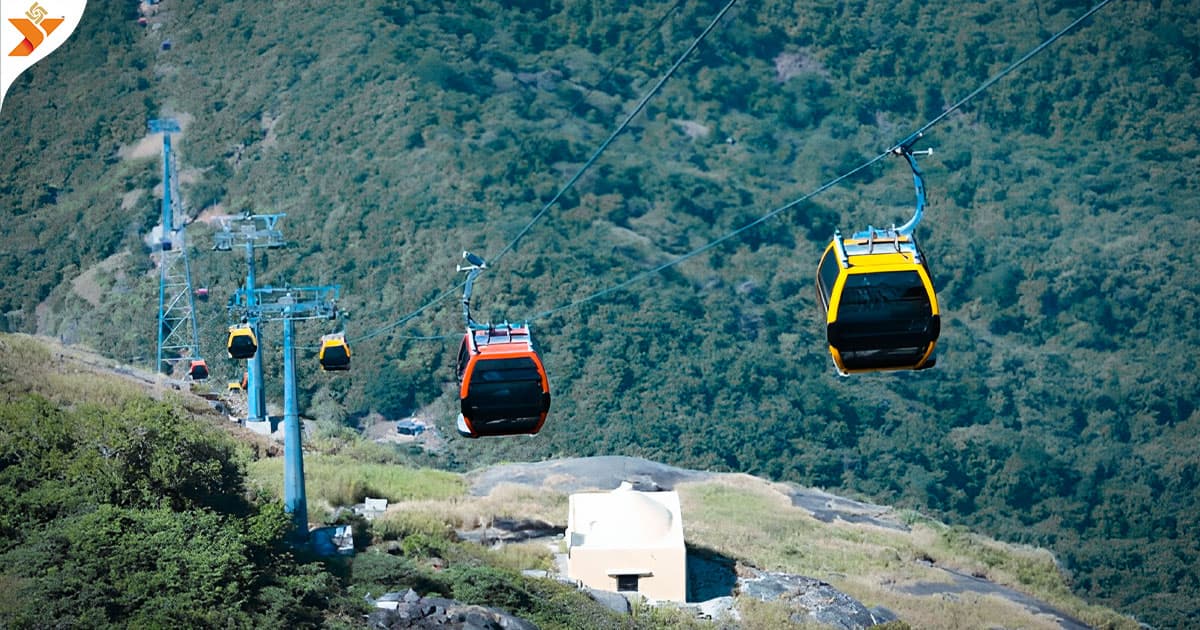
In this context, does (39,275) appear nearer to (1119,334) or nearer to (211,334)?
(211,334)

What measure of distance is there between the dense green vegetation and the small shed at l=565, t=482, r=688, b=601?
101 ft

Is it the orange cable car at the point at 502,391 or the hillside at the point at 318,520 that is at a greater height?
the orange cable car at the point at 502,391

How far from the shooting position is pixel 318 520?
3953 cm

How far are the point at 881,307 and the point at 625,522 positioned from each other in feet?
61.6

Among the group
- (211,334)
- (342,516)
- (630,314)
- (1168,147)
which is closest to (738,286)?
(630,314)

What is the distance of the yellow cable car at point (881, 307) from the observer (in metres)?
21.0

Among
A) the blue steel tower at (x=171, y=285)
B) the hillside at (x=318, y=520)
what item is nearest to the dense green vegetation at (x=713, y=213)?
the blue steel tower at (x=171, y=285)

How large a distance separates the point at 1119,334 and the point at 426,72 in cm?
3997

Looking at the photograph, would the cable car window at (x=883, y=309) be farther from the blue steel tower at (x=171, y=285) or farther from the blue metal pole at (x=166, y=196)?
the blue metal pole at (x=166, y=196)

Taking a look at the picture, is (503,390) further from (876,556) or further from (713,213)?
(713,213)

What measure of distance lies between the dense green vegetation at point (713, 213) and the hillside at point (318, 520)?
58.0ft

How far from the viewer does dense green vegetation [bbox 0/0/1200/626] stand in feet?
265

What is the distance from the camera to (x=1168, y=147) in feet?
382

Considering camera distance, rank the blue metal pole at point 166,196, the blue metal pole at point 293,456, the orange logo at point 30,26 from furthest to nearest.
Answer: the blue metal pole at point 166,196
the orange logo at point 30,26
the blue metal pole at point 293,456
